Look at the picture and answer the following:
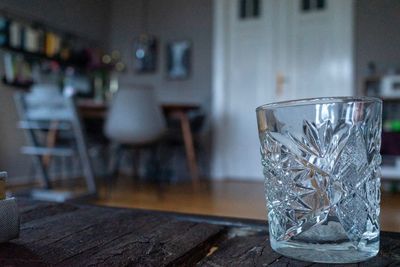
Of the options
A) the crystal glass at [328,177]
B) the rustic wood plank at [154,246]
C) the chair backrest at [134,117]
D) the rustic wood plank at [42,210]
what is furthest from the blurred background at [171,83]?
the crystal glass at [328,177]

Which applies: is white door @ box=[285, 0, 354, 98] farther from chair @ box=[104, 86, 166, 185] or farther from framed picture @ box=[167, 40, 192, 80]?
chair @ box=[104, 86, 166, 185]

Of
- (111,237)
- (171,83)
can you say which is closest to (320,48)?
(171,83)

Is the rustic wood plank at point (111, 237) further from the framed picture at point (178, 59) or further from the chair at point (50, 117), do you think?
the framed picture at point (178, 59)

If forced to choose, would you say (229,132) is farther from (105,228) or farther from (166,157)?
(105,228)

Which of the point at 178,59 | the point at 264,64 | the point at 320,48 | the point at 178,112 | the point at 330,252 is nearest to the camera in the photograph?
the point at 330,252

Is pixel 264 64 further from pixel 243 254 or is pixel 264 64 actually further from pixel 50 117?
pixel 243 254

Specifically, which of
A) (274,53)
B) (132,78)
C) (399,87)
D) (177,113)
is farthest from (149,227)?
(132,78)
